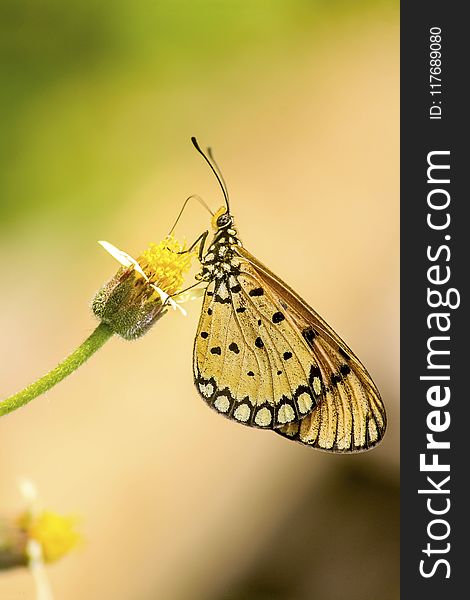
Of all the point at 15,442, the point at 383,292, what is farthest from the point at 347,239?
the point at 15,442

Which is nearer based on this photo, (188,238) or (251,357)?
(251,357)

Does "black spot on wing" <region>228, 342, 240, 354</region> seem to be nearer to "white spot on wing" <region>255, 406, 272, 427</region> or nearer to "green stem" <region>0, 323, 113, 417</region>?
"white spot on wing" <region>255, 406, 272, 427</region>

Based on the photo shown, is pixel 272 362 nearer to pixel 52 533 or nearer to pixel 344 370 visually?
pixel 344 370

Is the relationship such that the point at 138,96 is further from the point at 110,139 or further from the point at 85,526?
the point at 85,526

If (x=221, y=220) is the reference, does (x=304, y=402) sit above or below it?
below

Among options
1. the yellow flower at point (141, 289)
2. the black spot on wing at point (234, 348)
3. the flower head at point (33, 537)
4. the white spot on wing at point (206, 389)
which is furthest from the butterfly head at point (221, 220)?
the flower head at point (33, 537)

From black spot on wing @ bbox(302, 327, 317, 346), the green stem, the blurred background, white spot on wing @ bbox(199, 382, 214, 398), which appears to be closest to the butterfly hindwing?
black spot on wing @ bbox(302, 327, 317, 346)

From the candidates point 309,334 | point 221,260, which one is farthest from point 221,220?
point 309,334
